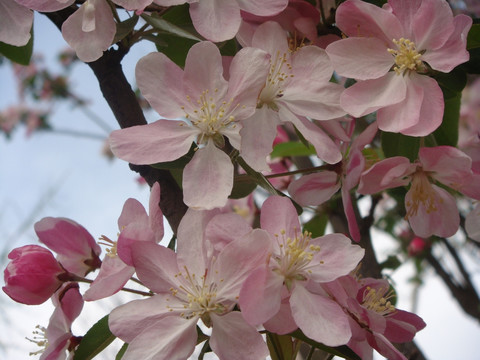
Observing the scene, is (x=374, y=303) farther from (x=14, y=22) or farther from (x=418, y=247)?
(x=418, y=247)

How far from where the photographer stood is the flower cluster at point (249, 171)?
57 cm

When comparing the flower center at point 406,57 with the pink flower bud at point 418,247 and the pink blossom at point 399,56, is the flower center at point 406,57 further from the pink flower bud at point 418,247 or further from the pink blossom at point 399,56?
the pink flower bud at point 418,247

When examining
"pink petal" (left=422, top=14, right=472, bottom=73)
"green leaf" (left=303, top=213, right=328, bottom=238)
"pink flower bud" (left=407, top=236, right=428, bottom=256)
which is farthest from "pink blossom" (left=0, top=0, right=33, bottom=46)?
"pink flower bud" (left=407, top=236, right=428, bottom=256)

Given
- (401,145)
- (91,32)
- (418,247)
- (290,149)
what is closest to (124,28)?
(91,32)

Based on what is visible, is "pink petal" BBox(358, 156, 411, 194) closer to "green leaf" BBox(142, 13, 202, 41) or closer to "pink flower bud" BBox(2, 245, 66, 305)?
"green leaf" BBox(142, 13, 202, 41)

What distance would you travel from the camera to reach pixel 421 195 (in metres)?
0.73

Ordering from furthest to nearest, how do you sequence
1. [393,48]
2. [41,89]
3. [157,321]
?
[41,89]
[393,48]
[157,321]

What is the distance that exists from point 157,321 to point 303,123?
0.86 ft

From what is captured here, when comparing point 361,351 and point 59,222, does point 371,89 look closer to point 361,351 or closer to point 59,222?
point 361,351

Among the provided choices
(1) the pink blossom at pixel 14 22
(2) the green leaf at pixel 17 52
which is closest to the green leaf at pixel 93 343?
(1) the pink blossom at pixel 14 22

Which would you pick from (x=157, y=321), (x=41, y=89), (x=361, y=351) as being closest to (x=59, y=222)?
(x=157, y=321)

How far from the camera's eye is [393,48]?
68cm

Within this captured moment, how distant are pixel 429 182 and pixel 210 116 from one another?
0.94ft

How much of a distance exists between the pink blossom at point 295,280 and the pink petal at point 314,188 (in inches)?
3.7
